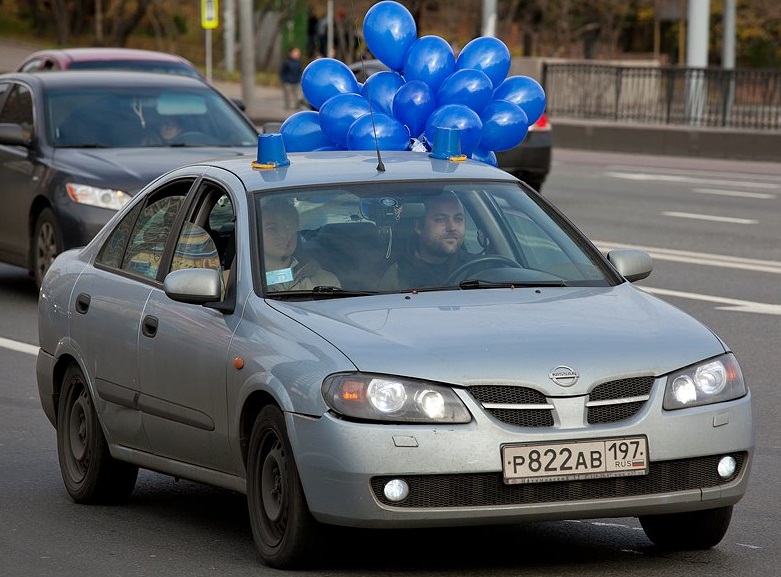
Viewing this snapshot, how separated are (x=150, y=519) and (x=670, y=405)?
224 centimetres

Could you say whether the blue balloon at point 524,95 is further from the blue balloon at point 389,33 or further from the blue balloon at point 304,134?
the blue balloon at point 304,134

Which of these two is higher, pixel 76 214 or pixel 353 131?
pixel 353 131

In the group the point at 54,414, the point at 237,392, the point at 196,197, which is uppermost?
the point at 196,197

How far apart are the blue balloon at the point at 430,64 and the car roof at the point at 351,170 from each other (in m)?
4.48

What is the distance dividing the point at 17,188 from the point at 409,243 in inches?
327

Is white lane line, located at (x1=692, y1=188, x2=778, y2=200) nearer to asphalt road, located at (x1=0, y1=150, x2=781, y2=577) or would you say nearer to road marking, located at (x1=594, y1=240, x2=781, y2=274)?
road marking, located at (x1=594, y1=240, x2=781, y2=274)

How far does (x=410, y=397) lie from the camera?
5512 millimetres

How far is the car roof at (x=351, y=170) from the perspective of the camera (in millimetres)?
6762

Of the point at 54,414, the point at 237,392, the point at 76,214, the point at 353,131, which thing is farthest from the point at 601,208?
the point at 237,392

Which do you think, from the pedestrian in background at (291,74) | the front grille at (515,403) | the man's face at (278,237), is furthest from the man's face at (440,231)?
the pedestrian in background at (291,74)

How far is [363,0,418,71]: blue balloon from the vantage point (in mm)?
12039

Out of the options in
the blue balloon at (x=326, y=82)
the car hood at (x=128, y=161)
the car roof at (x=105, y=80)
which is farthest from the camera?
the car roof at (x=105, y=80)

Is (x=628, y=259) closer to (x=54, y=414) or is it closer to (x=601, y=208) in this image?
(x=54, y=414)

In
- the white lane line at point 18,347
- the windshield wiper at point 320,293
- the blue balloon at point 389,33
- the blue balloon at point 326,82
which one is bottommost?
the white lane line at point 18,347
